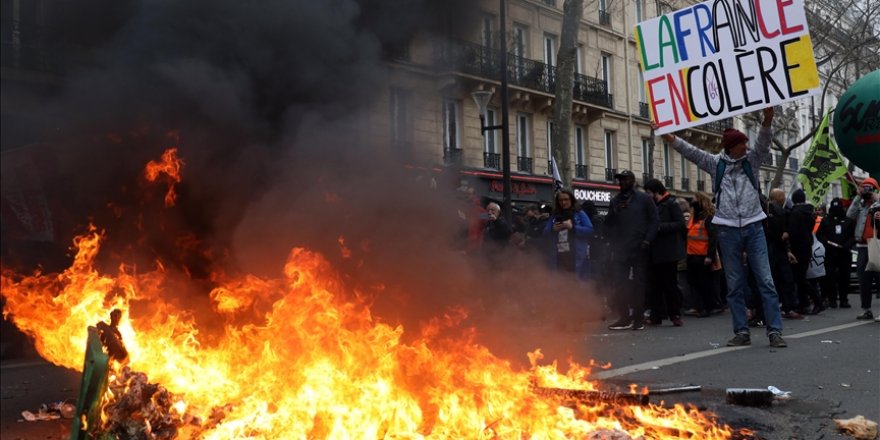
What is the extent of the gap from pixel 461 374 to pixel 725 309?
7617 mm

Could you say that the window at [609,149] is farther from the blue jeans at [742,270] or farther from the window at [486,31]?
the window at [486,31]

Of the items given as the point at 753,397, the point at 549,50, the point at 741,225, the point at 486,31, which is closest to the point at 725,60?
the point at 741,225

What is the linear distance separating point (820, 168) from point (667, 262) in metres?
7.84

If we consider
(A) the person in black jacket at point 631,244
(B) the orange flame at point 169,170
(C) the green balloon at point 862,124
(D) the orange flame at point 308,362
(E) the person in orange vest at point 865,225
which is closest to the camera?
(D) the orange flame at point 308,362

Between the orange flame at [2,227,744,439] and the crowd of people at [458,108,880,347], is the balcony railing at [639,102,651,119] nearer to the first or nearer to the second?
the crowd of people at [458,108,880,347]

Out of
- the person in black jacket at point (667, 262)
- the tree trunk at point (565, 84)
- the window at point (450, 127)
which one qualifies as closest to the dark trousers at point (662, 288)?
the person in black jacket at point (667, 262)

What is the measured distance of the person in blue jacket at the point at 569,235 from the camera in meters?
8.52

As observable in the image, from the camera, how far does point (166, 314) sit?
4078mm

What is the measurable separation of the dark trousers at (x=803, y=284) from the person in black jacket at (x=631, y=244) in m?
2.51

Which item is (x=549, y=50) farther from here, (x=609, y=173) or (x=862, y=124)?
(x=862, y=124)

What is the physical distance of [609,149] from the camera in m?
29.6

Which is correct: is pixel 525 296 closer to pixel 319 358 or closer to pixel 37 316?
pixel 319 358

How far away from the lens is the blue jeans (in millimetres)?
6270

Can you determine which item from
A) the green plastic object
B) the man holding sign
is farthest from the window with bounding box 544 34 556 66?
the green plastic object
